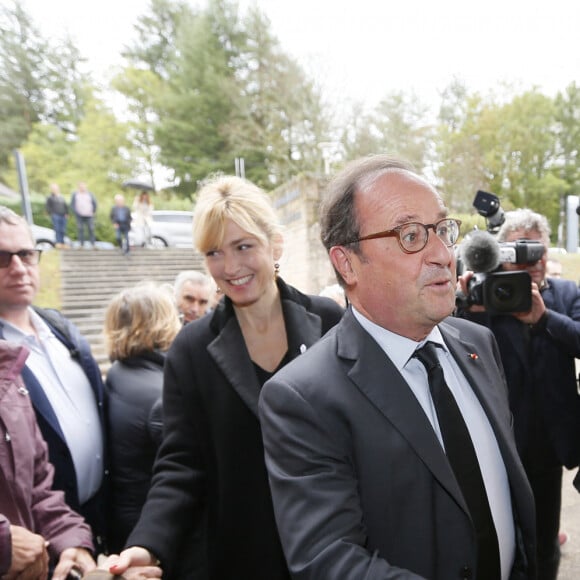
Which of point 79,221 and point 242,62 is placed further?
point 242,62

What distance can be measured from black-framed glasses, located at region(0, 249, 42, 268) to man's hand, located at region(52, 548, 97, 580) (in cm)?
133

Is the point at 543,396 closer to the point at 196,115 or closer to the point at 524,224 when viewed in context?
the point at 524,224

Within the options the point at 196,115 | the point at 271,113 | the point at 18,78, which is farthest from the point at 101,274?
the point at 18,78

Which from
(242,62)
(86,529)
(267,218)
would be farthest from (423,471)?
(242,62)

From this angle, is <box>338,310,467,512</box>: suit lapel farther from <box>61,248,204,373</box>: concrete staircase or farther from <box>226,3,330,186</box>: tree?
<box>226,3,330,186</box>: tree

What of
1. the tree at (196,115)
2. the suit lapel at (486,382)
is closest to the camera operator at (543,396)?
the suit lapel at (486,382)

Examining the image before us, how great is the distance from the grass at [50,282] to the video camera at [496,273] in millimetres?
11269

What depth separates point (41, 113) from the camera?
36469mm

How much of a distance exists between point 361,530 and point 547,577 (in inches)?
85.2

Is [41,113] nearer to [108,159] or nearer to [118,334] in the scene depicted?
[108,159]

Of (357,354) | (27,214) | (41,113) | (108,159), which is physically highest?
(41,113)

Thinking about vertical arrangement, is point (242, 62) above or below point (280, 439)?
above

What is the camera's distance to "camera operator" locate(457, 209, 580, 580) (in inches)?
93.5

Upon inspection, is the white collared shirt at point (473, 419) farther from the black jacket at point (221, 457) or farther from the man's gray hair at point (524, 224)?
the man's gray hair at point (524, 224)
